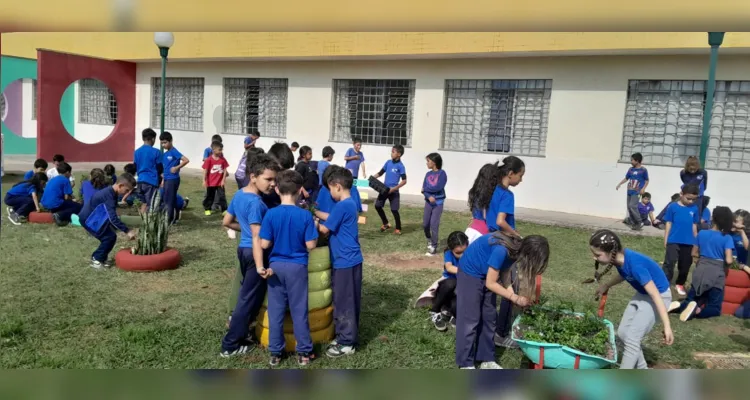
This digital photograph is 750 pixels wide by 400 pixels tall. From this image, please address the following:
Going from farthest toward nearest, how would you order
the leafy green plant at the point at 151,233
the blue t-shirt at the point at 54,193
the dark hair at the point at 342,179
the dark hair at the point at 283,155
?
the blue t-shirt at the point at 54,193 → the leafy green plant at the point at 151,233 → the dark hair at the point at 283,155 → the dark hair at the point at 342,179

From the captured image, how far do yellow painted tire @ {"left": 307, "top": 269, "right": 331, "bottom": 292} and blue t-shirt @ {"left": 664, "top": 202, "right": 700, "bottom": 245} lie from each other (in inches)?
176

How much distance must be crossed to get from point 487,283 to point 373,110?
11784 mm

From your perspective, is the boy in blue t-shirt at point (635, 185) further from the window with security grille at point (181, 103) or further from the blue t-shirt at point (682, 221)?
the window with security grille at point (181, 103)

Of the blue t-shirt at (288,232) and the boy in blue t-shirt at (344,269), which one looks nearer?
the blue t-shirt at (288,232)

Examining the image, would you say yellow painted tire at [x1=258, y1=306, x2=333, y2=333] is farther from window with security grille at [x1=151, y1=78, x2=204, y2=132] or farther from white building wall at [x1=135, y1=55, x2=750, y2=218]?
window with security grille at [x1=151, y1=78, x2=204, y2=132]

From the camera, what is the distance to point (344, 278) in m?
4.61

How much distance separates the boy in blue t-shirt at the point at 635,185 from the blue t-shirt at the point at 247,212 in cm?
907

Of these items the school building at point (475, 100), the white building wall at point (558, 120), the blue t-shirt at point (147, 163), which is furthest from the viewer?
the white building wall at point (558, 120)

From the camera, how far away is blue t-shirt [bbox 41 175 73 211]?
9.17m

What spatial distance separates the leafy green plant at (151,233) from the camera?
6.79m

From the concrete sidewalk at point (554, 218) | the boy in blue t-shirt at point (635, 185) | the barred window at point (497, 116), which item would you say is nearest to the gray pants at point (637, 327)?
the concrete sidewalk at point (554, 218)

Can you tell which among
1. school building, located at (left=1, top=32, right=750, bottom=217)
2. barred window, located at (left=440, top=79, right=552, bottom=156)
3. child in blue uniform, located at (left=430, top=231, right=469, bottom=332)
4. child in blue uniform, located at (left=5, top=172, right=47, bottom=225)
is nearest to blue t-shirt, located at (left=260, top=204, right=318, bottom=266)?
child in blue uniform, located at (left=430, top=231, right=469, bottom=332)
